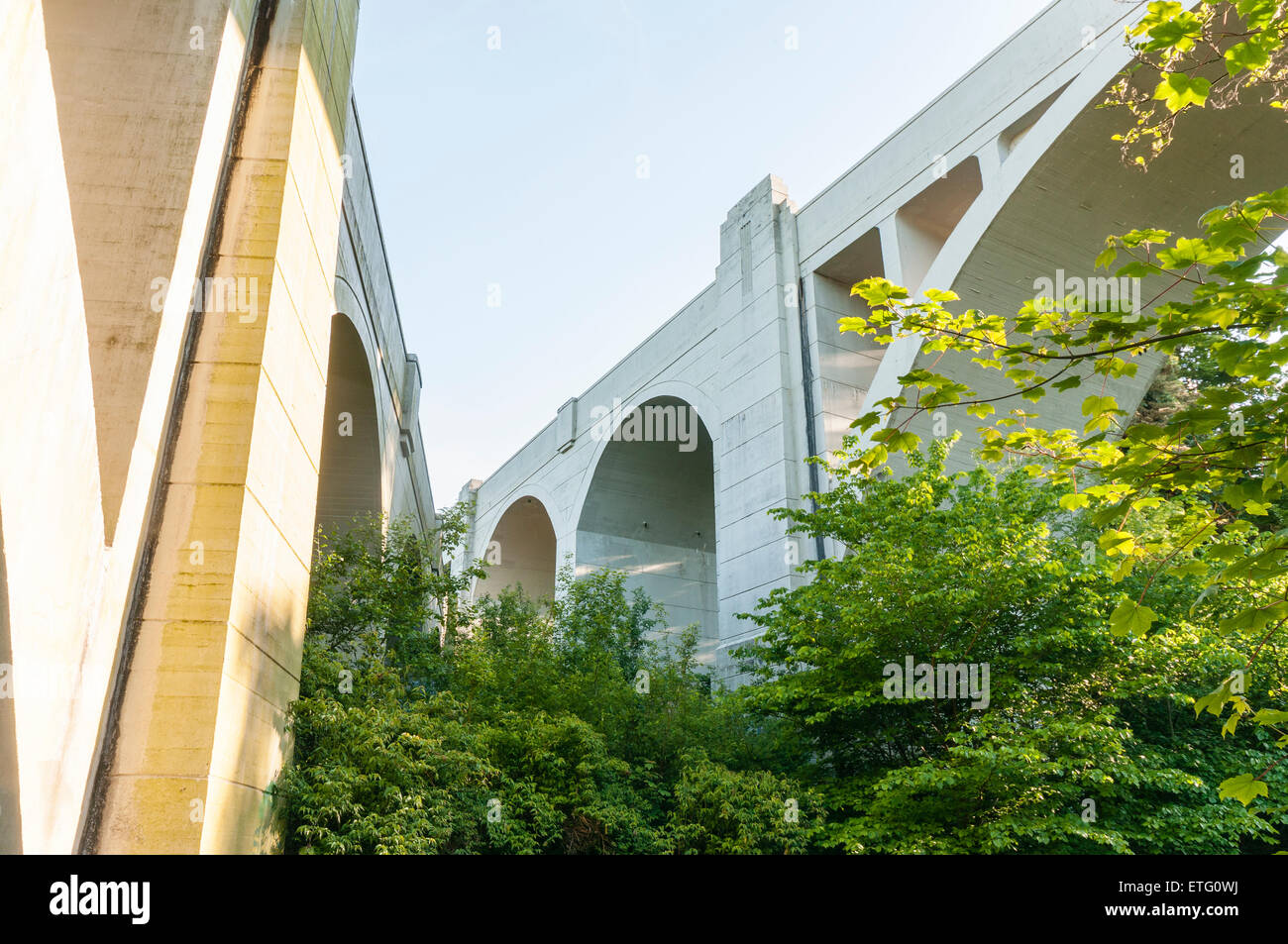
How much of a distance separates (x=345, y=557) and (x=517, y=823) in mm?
4573

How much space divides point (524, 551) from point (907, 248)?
956 inches

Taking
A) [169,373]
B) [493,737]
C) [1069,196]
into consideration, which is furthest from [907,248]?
[169,373]

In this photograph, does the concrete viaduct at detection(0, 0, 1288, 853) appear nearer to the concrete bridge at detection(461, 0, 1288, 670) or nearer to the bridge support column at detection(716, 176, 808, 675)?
the concrete bridge at detection(461, 0, 1288, 670)

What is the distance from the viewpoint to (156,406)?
5.77 m

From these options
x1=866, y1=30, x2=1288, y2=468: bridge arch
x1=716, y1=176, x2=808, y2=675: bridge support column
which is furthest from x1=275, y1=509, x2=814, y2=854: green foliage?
x1=866, y1=30, x2=1288, y2=468: bridge arch

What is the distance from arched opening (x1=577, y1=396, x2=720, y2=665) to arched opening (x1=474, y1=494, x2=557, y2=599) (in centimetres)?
745

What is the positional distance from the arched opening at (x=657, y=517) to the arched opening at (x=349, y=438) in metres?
9.86

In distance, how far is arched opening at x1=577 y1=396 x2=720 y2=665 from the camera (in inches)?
1115

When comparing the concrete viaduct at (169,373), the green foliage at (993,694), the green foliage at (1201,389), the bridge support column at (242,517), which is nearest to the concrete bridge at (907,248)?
the concrete viaduct at (169,373)

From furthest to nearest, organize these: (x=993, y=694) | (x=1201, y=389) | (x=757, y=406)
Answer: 1. (x=757, y=406)
2. (x=993, y=694)
3. (x=1201, y=389)

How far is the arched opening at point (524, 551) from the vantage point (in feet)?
122

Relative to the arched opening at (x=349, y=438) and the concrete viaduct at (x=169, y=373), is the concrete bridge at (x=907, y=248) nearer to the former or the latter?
the concrete viaduct at (x=169, y=373)

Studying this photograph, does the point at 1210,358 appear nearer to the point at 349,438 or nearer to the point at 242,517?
the point at 242,517
